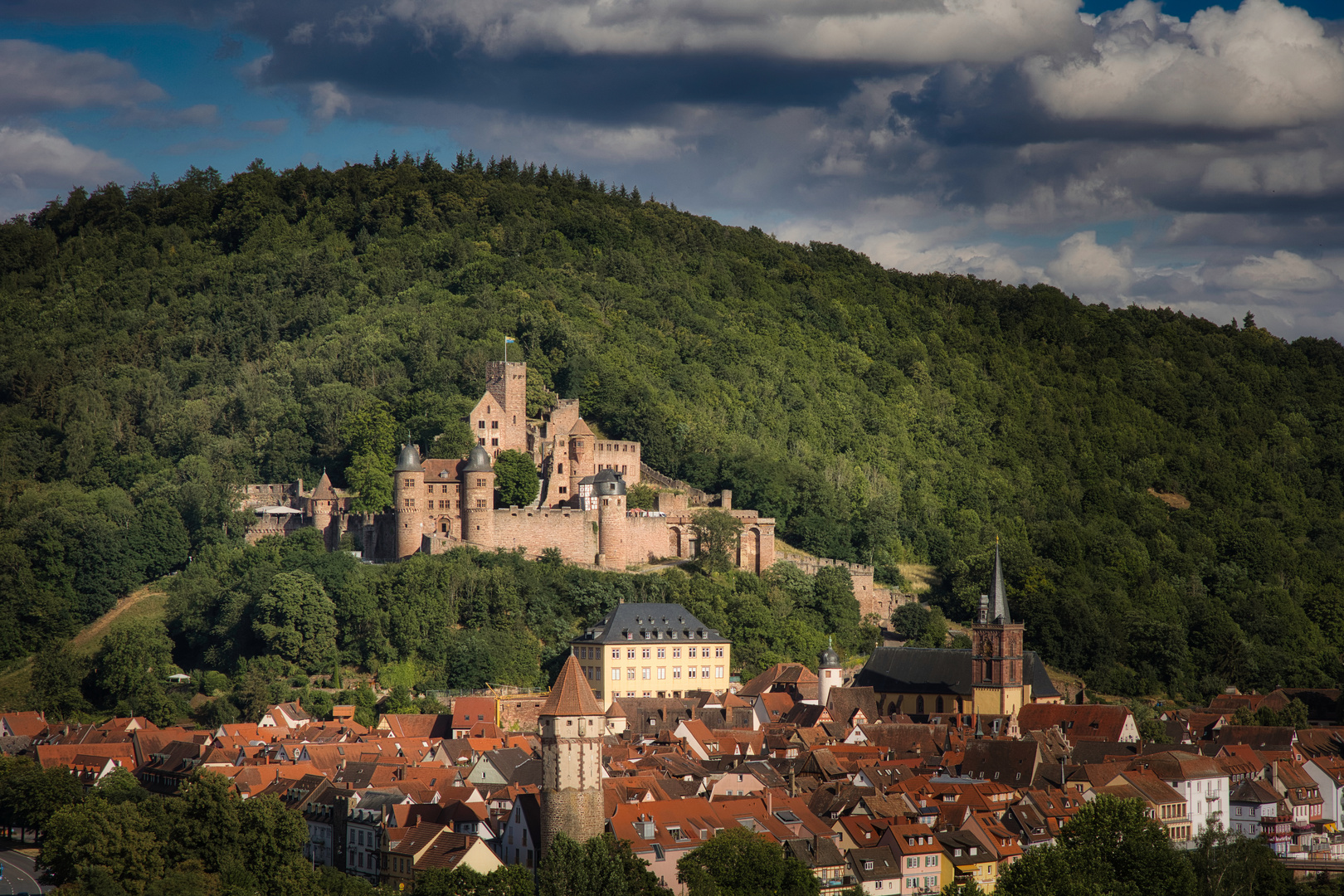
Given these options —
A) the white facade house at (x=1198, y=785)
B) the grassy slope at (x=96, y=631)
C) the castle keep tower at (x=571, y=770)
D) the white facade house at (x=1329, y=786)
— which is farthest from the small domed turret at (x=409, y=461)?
the white facade house at (x=1329, y=786)

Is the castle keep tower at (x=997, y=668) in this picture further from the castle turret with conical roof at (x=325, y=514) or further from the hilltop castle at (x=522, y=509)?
the castle turret with conical roof at (x=325, y=514)

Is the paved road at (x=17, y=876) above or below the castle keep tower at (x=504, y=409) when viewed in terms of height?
below

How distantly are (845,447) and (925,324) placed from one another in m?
33.3

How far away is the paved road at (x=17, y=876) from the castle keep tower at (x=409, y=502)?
2673 centimetres

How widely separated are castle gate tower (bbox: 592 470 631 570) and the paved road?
34.5 meters

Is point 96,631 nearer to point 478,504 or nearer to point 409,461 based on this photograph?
point 409,461

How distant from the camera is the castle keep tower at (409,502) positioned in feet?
286

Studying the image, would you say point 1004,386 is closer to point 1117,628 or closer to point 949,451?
point 949,451

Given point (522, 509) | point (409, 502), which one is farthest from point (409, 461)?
point (522, 509)

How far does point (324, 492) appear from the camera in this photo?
93.1 m

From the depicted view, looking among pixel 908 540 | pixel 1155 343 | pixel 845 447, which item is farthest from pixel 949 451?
pixel 1155 343

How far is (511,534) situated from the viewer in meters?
88.4

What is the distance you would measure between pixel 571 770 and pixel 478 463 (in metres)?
36.5

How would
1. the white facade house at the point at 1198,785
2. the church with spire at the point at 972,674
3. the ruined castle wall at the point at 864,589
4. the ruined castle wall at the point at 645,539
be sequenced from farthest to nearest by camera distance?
the ruined castle wall at the point at 864,589 → the ruined castle wall at the point at 645,539 → the church with spire at the point at 972,674 → the white facade house at the point at 1198,785
